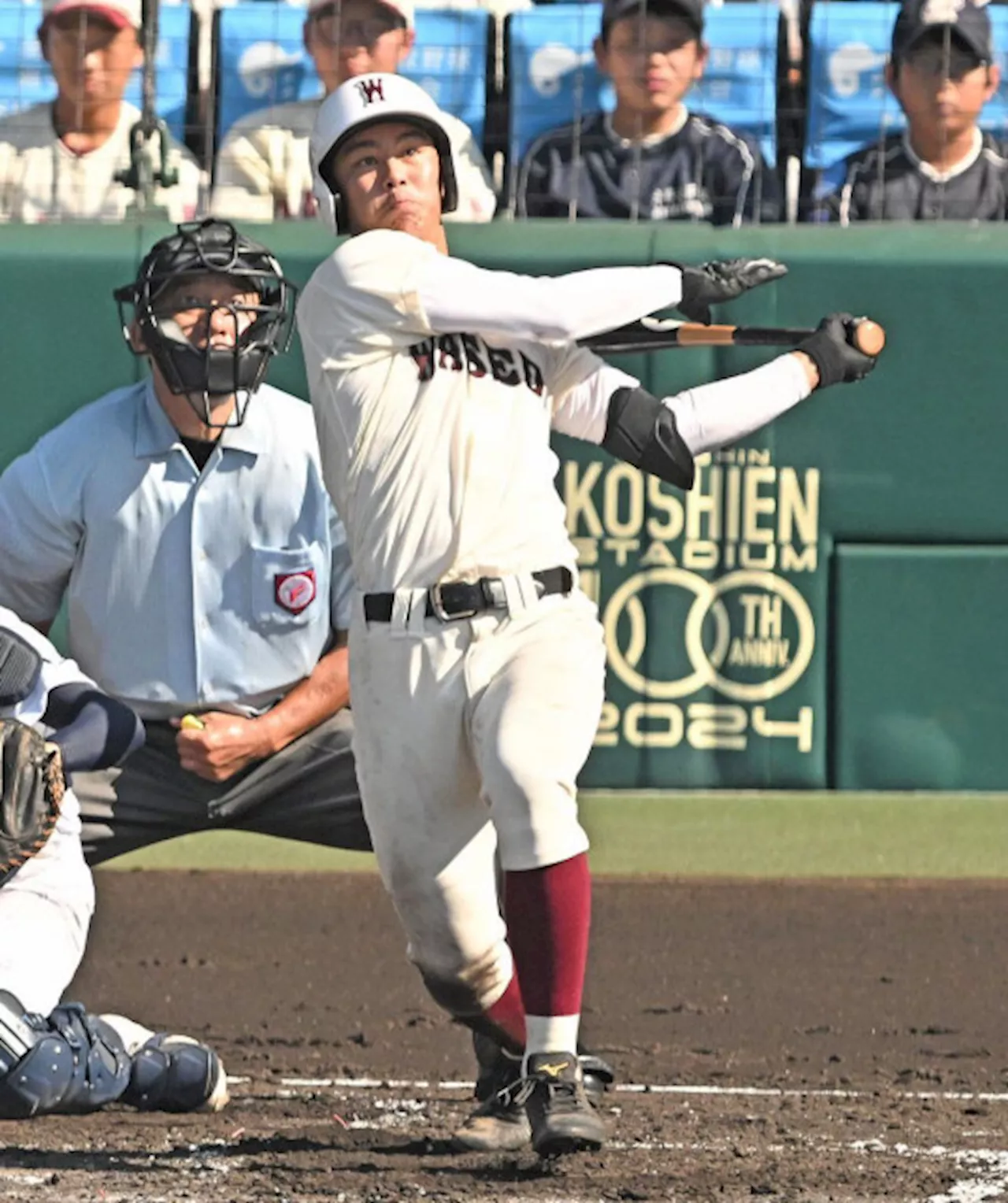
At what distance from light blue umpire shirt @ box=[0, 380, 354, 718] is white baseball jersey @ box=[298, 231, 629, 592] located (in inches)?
47.5

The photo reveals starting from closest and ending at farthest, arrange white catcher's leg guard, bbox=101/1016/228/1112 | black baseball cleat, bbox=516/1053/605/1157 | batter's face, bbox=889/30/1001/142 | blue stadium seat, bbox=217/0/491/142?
black baseball cleat, bbox=516/1053/605/1157 < white catcher's leg guard, bbox=101/1016/228/1112 < batter's face, bbox=889/30/1001/142 < blue stadium seat, bbox=217/0/491/142

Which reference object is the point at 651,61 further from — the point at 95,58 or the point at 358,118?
the point at 358,118

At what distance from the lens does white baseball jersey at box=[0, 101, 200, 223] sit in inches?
317

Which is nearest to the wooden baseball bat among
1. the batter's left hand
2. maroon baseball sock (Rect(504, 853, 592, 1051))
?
maroon baseball sock (Rect(504, 853, 592, 1051))

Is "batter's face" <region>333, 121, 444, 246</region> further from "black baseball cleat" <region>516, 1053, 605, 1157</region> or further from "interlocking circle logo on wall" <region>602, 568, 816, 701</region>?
"interlocking circle logo on wall" <region>602, 568, 816, 701</region>

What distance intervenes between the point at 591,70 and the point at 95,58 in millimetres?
1632

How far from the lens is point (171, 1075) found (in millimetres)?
4633

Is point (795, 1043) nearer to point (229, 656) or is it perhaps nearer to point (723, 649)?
point (229, 656)

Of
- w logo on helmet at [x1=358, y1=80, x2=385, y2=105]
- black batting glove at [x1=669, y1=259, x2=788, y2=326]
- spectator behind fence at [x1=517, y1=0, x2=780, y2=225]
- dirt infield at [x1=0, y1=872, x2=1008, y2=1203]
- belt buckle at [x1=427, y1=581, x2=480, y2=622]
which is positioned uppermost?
spectator behind fence at [x1=517, y1=0, x2=780, y2=225]

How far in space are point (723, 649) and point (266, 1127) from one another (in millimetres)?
3448

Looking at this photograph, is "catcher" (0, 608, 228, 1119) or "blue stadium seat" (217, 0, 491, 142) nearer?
"catcher" (0, 608, 228, 1119)

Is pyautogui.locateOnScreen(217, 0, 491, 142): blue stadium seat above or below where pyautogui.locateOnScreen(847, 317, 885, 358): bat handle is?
above

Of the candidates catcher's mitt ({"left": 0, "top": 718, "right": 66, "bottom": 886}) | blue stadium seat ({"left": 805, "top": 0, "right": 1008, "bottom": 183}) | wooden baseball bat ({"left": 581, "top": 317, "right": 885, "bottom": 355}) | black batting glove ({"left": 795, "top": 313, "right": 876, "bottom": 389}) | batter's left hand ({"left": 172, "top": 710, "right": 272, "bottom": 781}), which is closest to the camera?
catcher's mitt ({"left": 0, "top": 718, "right": 66, "bottom": 886})

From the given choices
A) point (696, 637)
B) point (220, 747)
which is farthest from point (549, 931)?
point (696, 637)
